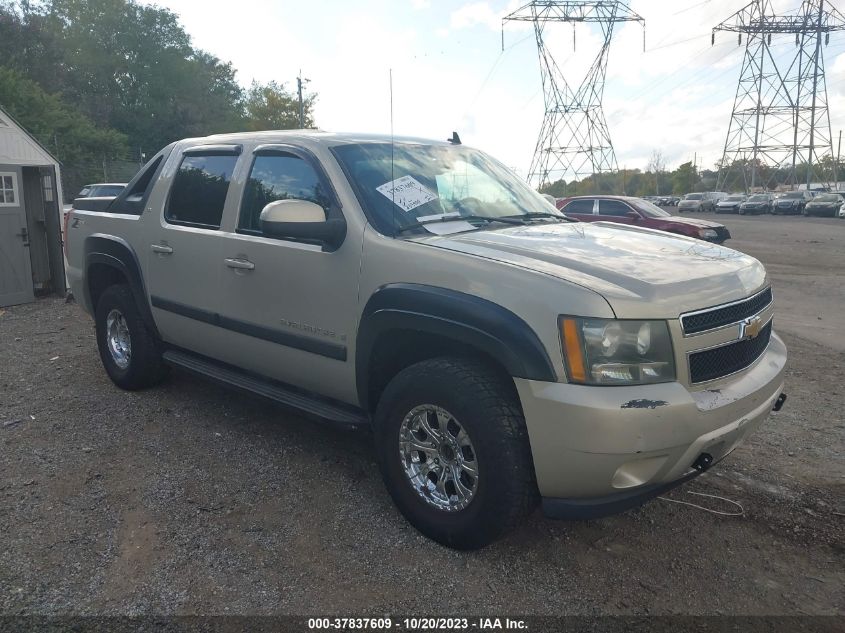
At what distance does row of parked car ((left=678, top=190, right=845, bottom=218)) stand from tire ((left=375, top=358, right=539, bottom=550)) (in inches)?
1613

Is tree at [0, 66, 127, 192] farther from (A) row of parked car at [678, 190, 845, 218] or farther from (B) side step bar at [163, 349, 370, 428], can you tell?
(A) row of parked car at [678, 190, 845, 218]

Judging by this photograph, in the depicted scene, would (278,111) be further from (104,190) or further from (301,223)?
(301,223)

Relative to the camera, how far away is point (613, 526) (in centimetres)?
344

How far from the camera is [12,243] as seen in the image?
9188mm

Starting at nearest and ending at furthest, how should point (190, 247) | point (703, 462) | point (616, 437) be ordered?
point (616, 437) → point (703, 462) → point (190, 247)

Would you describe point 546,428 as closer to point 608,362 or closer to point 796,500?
point 608,362

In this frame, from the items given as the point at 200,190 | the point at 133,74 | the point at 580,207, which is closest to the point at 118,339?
the point at 200,190

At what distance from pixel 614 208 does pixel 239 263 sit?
1338 centimetres

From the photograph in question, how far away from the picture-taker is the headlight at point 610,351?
2689mm

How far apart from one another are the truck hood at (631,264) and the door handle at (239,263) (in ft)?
3.88

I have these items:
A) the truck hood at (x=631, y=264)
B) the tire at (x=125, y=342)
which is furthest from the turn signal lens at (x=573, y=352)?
the tire at (x=125, y=342)

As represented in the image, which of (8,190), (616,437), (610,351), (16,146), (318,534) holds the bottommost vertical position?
(318,534)

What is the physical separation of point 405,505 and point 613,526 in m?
1.05

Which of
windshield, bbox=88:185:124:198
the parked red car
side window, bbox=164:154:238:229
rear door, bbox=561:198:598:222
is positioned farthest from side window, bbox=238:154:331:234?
windshield, bbox=88:185:124:198
